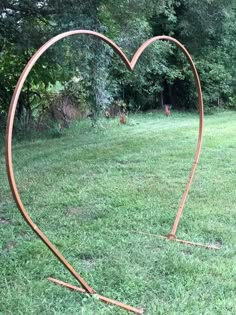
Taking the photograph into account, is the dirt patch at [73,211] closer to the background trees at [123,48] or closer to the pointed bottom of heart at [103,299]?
the pointed bottom of heart at [103,299]

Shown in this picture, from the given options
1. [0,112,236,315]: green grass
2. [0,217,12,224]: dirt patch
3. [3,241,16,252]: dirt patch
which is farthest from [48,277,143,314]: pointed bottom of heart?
[0,217,12,224]: dirt patch

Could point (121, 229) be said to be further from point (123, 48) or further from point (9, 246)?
point (123, 48)

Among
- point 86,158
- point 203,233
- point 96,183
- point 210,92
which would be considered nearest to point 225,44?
point 210,92

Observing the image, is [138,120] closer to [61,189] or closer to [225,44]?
[225,44]

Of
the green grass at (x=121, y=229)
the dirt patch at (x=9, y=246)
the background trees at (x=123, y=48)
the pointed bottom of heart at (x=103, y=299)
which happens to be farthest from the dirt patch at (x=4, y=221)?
the background trees at (x=123, y=48)

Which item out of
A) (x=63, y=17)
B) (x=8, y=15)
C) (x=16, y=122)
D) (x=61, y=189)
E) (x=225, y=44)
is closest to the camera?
(x=61, y=189)

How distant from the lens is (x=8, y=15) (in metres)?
5.92

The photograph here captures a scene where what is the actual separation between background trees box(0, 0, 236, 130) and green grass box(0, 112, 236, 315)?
1394 millimetres

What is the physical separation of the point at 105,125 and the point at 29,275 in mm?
6586

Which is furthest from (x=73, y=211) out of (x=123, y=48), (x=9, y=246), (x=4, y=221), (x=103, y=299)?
(x=123, y=48)

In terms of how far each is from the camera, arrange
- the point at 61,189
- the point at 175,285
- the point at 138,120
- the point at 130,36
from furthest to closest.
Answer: the point at 138,120 → the point at 130,36 → the point at 61,189 → the point at 175,285

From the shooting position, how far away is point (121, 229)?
3.35 metres

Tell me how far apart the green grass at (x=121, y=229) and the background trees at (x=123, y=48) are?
1.39m

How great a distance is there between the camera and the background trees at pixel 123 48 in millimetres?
5562
